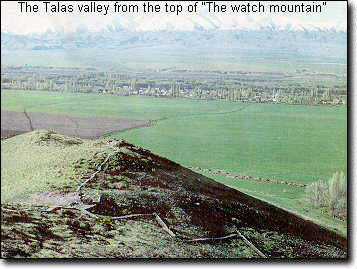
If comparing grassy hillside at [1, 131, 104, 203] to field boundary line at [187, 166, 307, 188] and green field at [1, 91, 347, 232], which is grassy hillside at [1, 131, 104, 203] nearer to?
green field at [1, 91, 347, 232]

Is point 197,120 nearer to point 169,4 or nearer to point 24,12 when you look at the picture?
point 169,4

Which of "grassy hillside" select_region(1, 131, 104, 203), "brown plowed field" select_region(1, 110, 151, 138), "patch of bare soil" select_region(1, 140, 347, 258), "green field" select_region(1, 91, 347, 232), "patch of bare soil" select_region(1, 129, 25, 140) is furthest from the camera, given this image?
"green field" select_region(1, 91, 347, 232)

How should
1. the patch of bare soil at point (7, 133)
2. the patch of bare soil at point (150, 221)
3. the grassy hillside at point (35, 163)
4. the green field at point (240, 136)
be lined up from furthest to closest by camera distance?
the green field at point (240, 136) → the patch of bare soil at point (7, 133) → the grassy hillside at point (35, 163) → the patch of bare soil at point (150, 221)

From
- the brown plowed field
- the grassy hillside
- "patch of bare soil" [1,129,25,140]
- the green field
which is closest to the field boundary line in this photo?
the green field

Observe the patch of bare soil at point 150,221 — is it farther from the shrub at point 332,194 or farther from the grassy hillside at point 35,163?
the shrub at point 332,194

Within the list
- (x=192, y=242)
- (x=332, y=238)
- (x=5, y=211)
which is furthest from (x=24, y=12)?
(x=332, y=238)

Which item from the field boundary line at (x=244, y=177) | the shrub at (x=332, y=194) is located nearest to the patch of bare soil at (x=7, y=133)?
the field boundary line at (x=244, y=177)

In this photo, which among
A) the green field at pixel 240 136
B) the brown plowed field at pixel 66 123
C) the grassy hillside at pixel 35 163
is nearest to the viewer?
the grassy hillside at pixel 35 163
